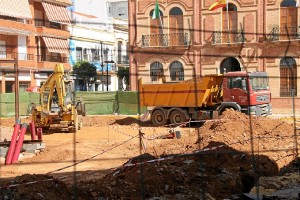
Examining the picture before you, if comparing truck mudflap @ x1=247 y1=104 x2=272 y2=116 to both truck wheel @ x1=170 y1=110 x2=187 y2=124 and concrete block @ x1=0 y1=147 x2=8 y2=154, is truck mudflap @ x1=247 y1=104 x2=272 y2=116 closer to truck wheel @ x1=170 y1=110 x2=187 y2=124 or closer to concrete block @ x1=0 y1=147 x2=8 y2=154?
truck wheel @ x1=170 y1=110 x2=187 y2=124

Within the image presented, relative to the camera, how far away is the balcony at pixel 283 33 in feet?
101

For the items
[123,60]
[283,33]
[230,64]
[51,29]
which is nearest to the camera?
[283,33]

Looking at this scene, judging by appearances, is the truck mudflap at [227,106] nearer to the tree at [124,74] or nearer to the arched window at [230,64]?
the arched window at [230,64]

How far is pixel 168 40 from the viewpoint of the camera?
33188 mm

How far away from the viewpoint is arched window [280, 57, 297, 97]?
30.0m

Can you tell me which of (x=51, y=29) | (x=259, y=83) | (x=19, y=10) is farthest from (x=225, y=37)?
(x=19, y=10)

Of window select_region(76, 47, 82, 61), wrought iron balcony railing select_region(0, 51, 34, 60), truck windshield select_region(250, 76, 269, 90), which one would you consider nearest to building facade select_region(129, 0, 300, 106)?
truck windshield select_region(250, 76, 269, 90)

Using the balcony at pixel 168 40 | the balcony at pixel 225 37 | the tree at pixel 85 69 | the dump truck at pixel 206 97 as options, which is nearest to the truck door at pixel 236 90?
the dump truck at pixel 206 97

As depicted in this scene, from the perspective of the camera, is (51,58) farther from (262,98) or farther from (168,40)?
(262,98)

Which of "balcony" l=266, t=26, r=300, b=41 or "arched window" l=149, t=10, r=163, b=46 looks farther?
"arched window" l=149, t=10, r=163, b=46

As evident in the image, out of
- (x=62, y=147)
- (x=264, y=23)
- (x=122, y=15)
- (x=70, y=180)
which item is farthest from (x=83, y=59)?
(x=70, y=180)

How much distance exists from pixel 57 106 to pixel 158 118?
17.5 ft

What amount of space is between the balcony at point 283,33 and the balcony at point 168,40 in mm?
5113

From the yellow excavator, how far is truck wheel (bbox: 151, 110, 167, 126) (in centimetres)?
427
